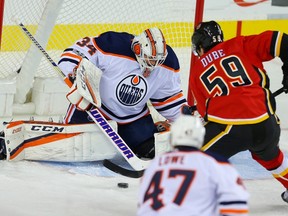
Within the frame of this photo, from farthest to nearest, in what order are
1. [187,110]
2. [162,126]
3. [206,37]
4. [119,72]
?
[162,126], [119,72], [187,110], [206,37]

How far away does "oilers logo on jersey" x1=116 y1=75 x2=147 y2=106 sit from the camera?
4590 millimetres

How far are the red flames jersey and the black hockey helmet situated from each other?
81 mm

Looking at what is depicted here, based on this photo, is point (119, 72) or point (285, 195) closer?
point (285, 195)

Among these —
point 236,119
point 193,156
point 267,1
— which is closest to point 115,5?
point 267,1

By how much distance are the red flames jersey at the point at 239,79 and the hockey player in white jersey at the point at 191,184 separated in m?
1.07

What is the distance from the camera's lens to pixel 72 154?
4660mm

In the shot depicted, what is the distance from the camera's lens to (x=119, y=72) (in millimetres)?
4578

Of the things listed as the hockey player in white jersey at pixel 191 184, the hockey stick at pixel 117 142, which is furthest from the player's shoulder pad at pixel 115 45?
the hockey player in white jersey at pixel 191 184

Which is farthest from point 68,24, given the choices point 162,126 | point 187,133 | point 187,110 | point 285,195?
point 187,133

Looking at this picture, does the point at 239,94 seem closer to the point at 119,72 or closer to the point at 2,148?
the point at 119,72

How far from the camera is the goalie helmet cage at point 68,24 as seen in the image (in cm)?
514

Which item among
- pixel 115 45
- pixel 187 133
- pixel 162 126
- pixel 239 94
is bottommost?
pixel 162 126

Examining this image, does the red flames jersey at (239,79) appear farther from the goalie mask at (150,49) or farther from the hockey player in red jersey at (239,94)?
the goalie mask at (150,49)

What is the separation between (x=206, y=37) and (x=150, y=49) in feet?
1.78
